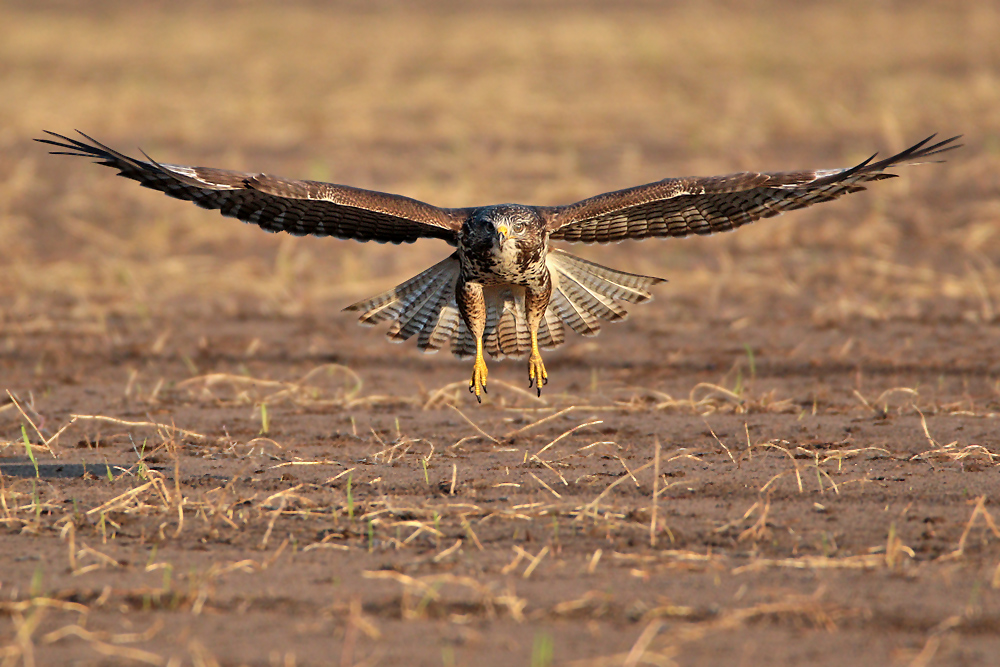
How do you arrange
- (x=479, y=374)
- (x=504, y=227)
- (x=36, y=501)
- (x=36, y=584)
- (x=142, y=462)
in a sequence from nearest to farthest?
(x=36, y=584)
(x=36, y=501)
(x=142, y=462)
(x=504, y=227)
(x=479, y=374)

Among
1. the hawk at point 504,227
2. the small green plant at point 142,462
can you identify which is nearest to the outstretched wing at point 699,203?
the hawk at point 504,227

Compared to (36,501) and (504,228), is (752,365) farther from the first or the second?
(36,501)

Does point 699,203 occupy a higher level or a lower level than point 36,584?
higher

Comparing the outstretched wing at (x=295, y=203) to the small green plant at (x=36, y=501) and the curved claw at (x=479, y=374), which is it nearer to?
the curved claw at (x=479, y=374)

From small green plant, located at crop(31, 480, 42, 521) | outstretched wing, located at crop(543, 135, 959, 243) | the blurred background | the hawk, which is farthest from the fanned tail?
the blurred background

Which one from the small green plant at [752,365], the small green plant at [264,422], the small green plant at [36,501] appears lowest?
the small green plant at [36,501]

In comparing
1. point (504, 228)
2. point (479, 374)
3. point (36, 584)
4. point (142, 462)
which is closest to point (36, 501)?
point (142, 462)

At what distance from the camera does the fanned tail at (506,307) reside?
25.2 ft

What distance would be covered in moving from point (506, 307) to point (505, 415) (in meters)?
0.72

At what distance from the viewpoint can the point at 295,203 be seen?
6977 millimetres

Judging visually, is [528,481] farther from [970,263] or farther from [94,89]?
[94,89]

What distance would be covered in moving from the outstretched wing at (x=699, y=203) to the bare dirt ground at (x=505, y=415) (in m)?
1.06

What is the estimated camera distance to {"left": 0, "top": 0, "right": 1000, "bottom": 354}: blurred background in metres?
11.2

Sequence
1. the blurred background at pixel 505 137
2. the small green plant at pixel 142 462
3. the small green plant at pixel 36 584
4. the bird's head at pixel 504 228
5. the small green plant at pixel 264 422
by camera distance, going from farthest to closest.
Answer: the blurred background at pixel 505 137, the small green plant at pixel 264 422, the bird's head at pixel 504 228, the small green plant at pixel 142 462, the small green plant at pixel 36 584
